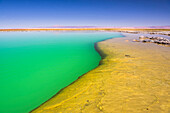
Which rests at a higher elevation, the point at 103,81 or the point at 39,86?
the point at 103,81

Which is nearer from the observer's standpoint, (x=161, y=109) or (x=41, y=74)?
(x=161, y=109)

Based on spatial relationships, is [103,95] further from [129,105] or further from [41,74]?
[41,74]

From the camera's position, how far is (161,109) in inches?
88.5

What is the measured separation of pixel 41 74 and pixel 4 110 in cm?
216

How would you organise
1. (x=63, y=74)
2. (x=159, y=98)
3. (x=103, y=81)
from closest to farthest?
(x=159, y=98), (x=103, y=81), (x=63, y=74)

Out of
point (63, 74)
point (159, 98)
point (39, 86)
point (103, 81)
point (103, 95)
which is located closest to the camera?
point (159, 98)

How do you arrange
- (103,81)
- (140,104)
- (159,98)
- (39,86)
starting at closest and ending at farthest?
(140,104) < (159,98) < (103,81) < (39,86)

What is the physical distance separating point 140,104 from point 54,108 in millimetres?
1927

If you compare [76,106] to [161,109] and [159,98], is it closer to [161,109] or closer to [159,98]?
[161,109]

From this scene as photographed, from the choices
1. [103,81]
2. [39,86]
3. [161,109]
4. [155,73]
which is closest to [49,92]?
[39,86]

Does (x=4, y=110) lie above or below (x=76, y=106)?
below

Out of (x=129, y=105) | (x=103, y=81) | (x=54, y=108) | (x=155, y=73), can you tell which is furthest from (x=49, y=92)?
(x=155, y=73)

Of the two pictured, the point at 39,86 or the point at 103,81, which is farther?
the point at 39,86

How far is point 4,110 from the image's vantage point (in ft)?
9.56
